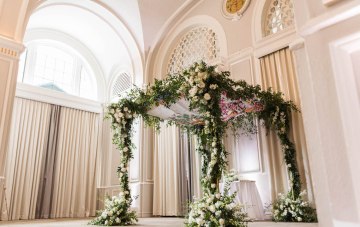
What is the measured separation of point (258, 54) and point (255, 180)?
2699mm

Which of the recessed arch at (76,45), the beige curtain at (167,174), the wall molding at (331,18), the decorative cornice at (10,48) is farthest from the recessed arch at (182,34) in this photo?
the wall molding at (331,18)

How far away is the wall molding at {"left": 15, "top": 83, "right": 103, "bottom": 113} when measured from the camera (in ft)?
27.0

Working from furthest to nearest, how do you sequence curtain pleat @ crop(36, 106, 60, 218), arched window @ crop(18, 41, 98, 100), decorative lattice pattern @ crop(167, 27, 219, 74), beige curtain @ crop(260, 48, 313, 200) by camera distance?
arched window @ crop(18, 41, 98, 100), curtain pleat @ crop(36, 106, 60, 218), decorative lattice pattern @ crop(167, 27, 219, 74), beige curtain @ crop(260, 48, 313, 200)

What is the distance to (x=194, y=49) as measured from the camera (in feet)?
27.2

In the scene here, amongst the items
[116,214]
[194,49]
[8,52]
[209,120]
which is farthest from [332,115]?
[194,49]

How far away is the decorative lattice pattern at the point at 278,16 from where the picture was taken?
21.2 ft

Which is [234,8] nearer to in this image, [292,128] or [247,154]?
[292,128]

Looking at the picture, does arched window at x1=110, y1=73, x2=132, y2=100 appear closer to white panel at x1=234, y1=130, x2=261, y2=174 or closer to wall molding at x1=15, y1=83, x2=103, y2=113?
wall molding at x1=15, y1=83, x2=103, y2=113

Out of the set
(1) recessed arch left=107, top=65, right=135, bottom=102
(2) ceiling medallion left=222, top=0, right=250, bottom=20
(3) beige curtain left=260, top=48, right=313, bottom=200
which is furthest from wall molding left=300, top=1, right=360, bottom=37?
(1) recessed arch left=107, top=65, right=135, bottom=102

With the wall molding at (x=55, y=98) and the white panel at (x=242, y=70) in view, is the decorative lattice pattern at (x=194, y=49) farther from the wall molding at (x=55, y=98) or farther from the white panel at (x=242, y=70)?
the wall molding at (x=55, y=98)

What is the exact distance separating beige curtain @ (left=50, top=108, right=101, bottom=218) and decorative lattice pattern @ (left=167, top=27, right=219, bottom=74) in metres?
3.19

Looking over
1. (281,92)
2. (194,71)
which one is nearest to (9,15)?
(194,71)

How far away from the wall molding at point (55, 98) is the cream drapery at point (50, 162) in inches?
5.4

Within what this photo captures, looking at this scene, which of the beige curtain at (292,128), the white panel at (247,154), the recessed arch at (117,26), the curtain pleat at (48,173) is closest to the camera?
the beige curtain at (292,128)
